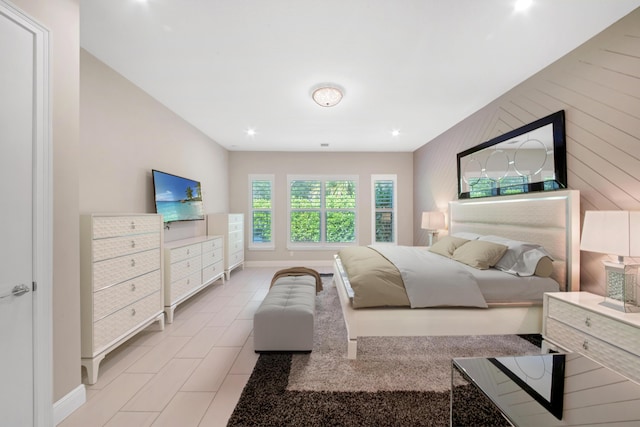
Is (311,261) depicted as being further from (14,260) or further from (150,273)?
(14,260)

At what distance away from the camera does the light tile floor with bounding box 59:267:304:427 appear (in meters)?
1.55

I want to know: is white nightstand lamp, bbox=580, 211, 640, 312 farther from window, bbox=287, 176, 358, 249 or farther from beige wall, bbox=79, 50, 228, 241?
window, bbox=287, 176, 358, 249

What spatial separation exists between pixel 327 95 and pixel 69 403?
10.7ft

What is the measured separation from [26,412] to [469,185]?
462 cm

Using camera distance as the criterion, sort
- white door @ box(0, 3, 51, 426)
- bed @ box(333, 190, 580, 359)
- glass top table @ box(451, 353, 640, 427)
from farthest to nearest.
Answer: bed @ box(333, 190, 580, 359) → white door @ box(0, 3, 51, 426) → glass top table @ box(451, 353, 640, 427)

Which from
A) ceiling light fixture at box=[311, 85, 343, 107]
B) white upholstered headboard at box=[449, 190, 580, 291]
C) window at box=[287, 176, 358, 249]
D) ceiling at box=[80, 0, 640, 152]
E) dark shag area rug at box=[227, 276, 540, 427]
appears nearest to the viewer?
dark shag area rug at box=[227, 276, 540, 427]

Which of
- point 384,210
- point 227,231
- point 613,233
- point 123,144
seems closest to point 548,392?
point 613,233

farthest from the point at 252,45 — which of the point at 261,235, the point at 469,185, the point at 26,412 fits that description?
the point at 261,235

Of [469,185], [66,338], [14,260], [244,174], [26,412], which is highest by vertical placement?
[244,174]

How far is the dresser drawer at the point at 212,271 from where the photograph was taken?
3.70 m

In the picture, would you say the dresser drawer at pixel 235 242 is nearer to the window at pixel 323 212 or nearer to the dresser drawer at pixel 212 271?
the dresser drawer at pixel 212 271

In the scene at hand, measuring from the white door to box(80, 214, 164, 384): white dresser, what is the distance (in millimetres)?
522

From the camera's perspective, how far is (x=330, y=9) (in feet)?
5.82

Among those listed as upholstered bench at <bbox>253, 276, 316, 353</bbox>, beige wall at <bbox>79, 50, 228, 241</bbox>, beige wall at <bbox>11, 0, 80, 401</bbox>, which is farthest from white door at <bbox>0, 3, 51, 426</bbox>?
upholstered bench at <bbox>253, 276, 316, 353</bbox>
